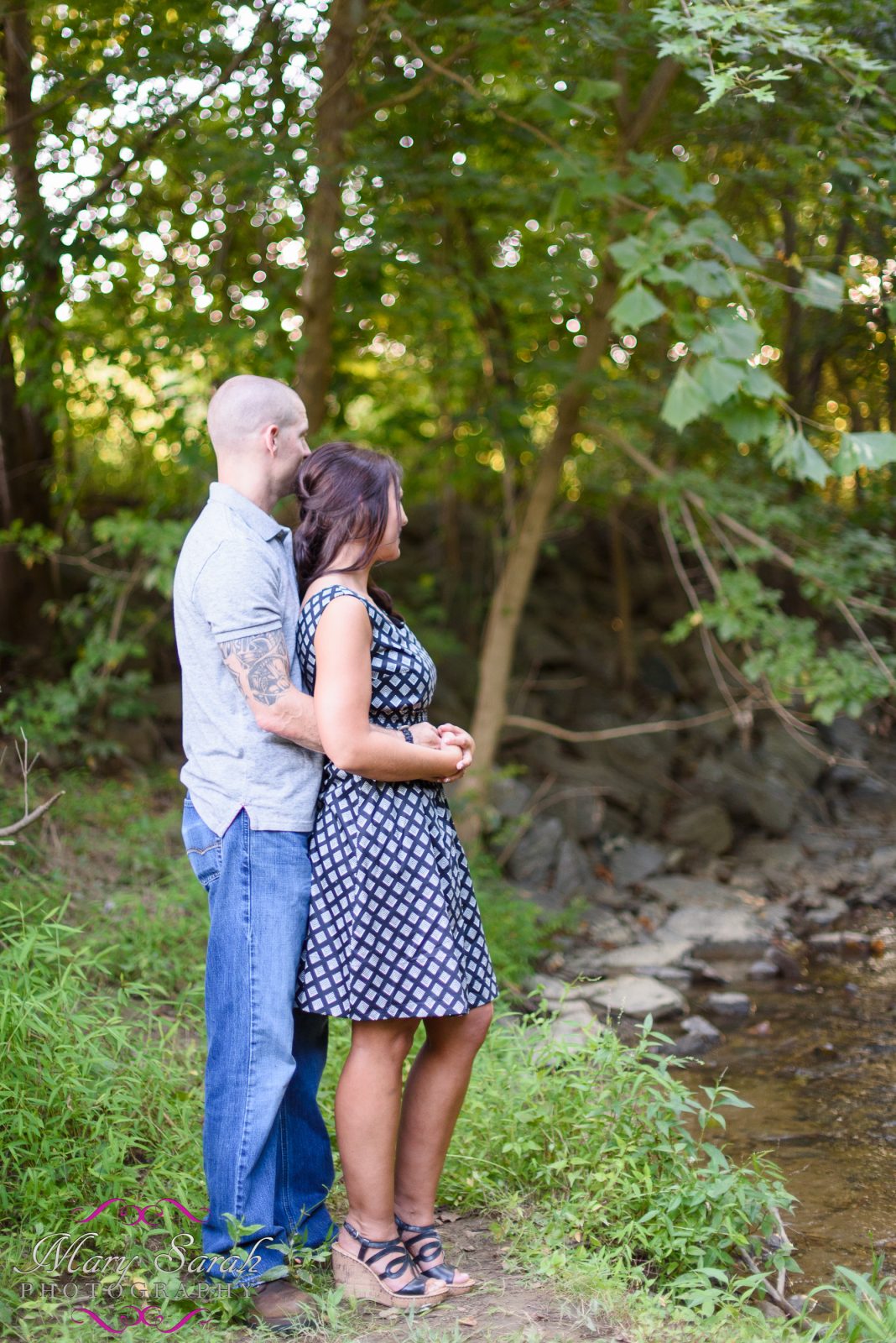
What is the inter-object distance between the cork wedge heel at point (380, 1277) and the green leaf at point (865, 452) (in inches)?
106

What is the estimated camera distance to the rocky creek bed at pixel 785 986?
147 inches

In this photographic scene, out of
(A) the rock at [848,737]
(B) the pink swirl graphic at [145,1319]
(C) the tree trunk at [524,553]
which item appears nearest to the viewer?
(B) the pink swirl graphic at [145,1319]

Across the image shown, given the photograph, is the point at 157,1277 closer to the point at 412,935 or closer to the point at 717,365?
the point at 412,935

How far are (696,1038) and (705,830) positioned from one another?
12.1ft

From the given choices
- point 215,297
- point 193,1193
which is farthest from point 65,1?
point 193,1193

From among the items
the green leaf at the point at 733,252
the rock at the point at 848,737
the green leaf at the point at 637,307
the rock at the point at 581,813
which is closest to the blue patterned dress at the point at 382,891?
the green leaf at the point at 637,307

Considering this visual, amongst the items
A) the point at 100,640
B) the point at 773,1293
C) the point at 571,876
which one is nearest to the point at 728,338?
the point at 773,1293

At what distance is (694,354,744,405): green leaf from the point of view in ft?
12.3

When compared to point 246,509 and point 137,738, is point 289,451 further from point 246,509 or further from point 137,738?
point 137,738

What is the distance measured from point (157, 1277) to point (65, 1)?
5.32 metres

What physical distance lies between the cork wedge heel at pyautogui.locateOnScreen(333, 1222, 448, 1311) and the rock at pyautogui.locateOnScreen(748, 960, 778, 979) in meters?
4.12

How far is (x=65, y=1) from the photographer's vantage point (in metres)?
5.23

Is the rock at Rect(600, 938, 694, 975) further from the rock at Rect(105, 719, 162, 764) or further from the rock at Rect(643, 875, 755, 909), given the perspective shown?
the rock at Rect(105, 719, 162, 764)

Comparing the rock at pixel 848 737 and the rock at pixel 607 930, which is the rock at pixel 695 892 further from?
the rock at pixel 848 737
